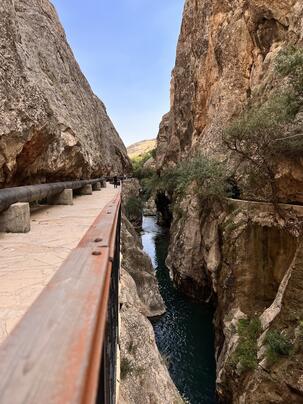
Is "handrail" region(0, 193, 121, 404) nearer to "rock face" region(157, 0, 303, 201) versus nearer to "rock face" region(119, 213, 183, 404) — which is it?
"rock face" region(119, 213, 183, 404)

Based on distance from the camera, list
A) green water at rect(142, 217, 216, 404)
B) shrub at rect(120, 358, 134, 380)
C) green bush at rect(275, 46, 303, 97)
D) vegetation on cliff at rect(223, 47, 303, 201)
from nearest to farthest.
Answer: shrub at rect(120, 358, 134, 380)
green bush at rect(275, 46, 303, 97)
vegetation on cliff at rect(223, 47, 303, 201)
green water at rect(142, 217, 216, 404)

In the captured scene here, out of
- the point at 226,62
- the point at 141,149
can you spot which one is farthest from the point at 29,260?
the point at 141,149

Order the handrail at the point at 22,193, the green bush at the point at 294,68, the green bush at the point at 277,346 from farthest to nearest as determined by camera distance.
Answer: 1. the green bush at the point at 294,68
2. the green bush at the point at 277,346
3. the handrail at the point at 22,193

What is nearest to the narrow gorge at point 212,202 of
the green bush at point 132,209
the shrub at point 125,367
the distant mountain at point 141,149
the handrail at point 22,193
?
the shrub at point 125,367

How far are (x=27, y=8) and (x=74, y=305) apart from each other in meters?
12.8

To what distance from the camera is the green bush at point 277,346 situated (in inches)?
369

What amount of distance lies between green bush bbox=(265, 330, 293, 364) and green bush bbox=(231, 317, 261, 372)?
0.76 meters

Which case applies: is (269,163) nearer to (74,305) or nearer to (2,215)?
(2,215)

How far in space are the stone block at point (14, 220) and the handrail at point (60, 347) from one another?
2.42 m

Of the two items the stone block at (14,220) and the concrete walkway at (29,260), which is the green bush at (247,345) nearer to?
the concrete walkway at (29,260)

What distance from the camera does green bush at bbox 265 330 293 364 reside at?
30.7 ft

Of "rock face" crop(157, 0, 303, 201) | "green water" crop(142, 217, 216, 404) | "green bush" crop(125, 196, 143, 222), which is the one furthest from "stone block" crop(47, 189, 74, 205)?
"green bush" crop(125, 196, 143, 222)

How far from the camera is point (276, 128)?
44.5 feet

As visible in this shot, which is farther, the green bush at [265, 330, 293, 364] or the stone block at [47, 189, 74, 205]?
the green bush at [265, 330, 293, 364]
